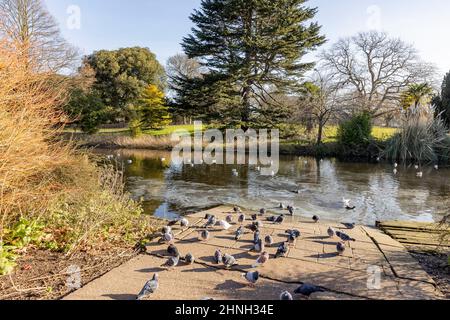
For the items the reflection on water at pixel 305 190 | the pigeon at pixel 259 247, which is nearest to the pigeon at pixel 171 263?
the pigeon at pixel 259 247

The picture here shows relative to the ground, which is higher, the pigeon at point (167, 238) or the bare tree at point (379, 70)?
the bare tree at point (379, 70)

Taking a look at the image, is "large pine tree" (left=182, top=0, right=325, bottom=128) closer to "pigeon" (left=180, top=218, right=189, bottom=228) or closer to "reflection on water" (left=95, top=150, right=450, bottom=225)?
"reflection on water" (left=95, top=150, right=450, bottom=225)

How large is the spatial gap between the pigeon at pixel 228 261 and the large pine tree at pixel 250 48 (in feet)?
59.6

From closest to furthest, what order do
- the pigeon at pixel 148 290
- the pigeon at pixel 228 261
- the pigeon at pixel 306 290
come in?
the pigeon at pixel 148 290
the pigeon at pixel 306 290
the pigeon at pixel 228 261

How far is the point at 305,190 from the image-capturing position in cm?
948

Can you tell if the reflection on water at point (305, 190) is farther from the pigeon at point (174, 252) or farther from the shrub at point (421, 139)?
the pigeon at point (174, 252)

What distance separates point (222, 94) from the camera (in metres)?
20.8

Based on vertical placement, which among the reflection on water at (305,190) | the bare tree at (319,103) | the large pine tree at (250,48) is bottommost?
the reflection on water at (305,190)

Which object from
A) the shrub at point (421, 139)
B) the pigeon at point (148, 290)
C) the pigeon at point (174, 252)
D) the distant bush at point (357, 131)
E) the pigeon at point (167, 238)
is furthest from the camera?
the distant bush at point (357, 131)

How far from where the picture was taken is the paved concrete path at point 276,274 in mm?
2703

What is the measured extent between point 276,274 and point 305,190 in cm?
670

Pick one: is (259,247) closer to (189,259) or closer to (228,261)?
(228,261)

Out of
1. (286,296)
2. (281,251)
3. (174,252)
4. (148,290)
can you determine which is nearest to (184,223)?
(174,252)

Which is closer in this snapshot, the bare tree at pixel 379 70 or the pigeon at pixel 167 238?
the pigeon at pixel 167 238
